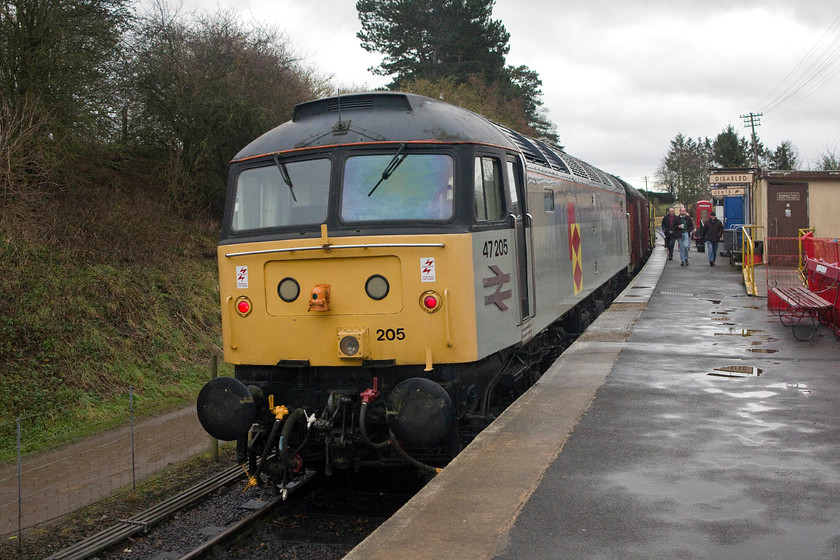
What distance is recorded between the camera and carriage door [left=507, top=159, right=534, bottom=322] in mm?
7758

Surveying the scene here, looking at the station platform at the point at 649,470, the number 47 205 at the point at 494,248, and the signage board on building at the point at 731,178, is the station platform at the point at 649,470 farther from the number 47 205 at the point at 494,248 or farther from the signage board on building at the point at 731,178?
the signage board on building at the point at 731,178

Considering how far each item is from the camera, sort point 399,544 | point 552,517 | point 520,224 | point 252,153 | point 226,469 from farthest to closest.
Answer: point 226,469 → point 520,224 → point 252,153 → point 552,517 → point 399,544

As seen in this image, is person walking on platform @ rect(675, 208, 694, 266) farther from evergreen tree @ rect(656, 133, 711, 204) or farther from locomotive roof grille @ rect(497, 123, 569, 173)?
evergreen tree @ rect(656, 133, 711, 204)

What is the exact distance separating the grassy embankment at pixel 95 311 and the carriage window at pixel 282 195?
12.8 feet

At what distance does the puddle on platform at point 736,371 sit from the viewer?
8.87 meters

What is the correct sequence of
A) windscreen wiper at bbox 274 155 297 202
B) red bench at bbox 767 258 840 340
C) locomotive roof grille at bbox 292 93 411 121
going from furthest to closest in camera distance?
red bench at bbox 767 258 840 340
locomotive roof grille at bbox 292 93 411 121
windscreen wiper at bbox 274 155 297 202

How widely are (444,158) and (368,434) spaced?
7.82ft

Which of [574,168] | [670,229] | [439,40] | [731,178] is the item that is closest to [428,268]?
[574,168]

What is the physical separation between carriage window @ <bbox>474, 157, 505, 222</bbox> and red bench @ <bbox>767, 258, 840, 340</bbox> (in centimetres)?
609

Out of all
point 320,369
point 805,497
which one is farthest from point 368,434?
point 805,497

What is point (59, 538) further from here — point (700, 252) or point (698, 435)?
point (700, 252)

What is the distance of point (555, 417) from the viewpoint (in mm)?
7047

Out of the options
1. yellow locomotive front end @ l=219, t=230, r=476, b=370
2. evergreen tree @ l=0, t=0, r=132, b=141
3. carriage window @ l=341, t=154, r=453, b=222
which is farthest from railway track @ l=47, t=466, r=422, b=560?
evergreen tree @ l=0, t=0, r=132, b=141

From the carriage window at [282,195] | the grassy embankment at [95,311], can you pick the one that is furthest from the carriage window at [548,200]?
the grassy embankment at [95,311]
